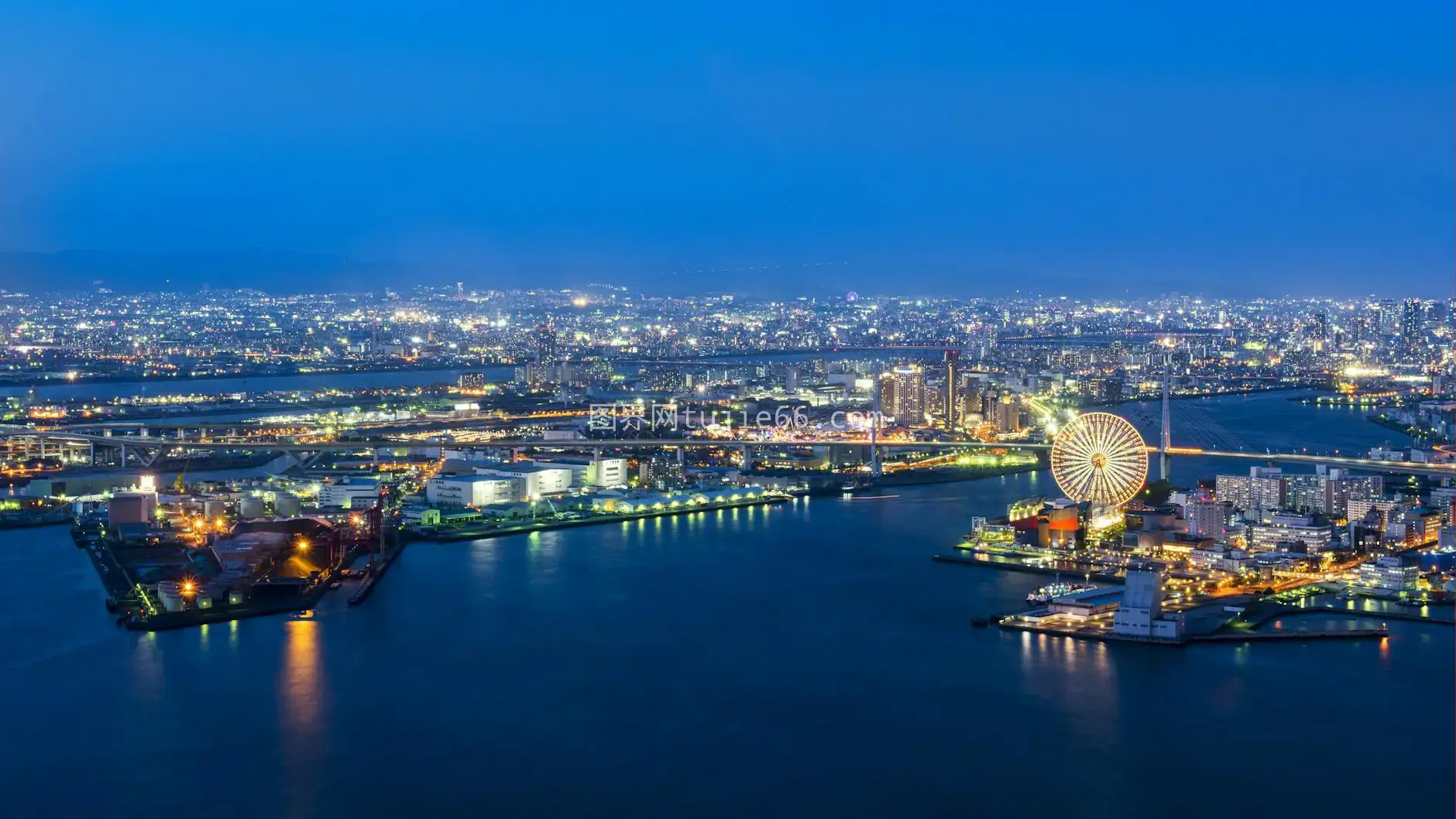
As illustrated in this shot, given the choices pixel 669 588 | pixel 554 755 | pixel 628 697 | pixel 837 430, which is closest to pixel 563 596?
pixel 669 588

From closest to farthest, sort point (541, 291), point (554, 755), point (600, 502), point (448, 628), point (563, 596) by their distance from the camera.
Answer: point (554, 755) → point (448, 628) → point (563, 596) → point (600, 502) → point (541, 291)

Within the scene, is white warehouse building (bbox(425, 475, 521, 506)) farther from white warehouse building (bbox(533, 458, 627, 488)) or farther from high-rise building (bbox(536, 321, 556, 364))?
high-rise building (bbox(536, 321, 556, 364))

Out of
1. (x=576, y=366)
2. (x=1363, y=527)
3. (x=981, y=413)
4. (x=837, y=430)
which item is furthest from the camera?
(x=576, y=366)

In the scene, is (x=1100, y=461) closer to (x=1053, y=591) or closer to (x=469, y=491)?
(x=1053, y=591)

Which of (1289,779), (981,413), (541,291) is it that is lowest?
(1289,779)

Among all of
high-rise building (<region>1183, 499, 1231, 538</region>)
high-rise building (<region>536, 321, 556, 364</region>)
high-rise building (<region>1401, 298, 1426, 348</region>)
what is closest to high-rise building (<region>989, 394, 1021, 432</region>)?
high-rise building (<region>1183, 499, 1231, 538</region>)

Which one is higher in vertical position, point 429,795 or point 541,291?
point 541,291

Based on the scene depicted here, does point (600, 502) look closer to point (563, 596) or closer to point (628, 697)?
point (563, 596)
